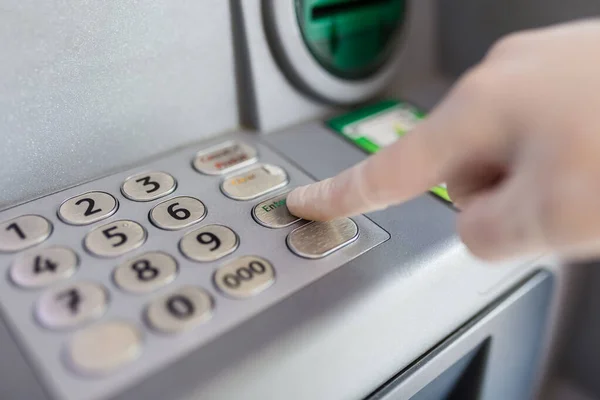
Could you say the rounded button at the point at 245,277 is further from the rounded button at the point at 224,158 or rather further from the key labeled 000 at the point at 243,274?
the rounded button at the point at 224,158

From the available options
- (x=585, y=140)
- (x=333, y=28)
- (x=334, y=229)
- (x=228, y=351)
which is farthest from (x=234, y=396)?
(x=333, y=28)

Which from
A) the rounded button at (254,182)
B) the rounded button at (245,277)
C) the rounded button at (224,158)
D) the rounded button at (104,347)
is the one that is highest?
the rounded button at (224,158)

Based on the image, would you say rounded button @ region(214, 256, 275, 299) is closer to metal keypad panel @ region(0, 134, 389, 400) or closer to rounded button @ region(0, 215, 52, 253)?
metal keypad panel @ region(0, 134, 389, 400)

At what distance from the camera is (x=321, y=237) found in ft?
1.54

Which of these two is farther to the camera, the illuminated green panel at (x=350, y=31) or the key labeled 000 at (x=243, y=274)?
the illuminated green panel at (x=350, y=31)

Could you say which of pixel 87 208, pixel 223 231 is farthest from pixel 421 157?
pixel 87 208

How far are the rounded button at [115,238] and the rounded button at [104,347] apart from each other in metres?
0.07

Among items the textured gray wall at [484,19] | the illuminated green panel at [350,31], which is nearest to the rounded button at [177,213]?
the illuminated green panel at [350,31]

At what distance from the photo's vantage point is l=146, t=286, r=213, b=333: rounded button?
389mm

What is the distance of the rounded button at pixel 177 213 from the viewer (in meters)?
0.47

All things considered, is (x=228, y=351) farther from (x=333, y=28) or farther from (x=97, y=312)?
(x=333, y=28)

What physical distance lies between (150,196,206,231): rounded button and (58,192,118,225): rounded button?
4 cm

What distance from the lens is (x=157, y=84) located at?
1.73 feet

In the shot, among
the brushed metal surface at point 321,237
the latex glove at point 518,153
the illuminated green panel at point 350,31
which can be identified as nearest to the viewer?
the latex glove at point 518,153
